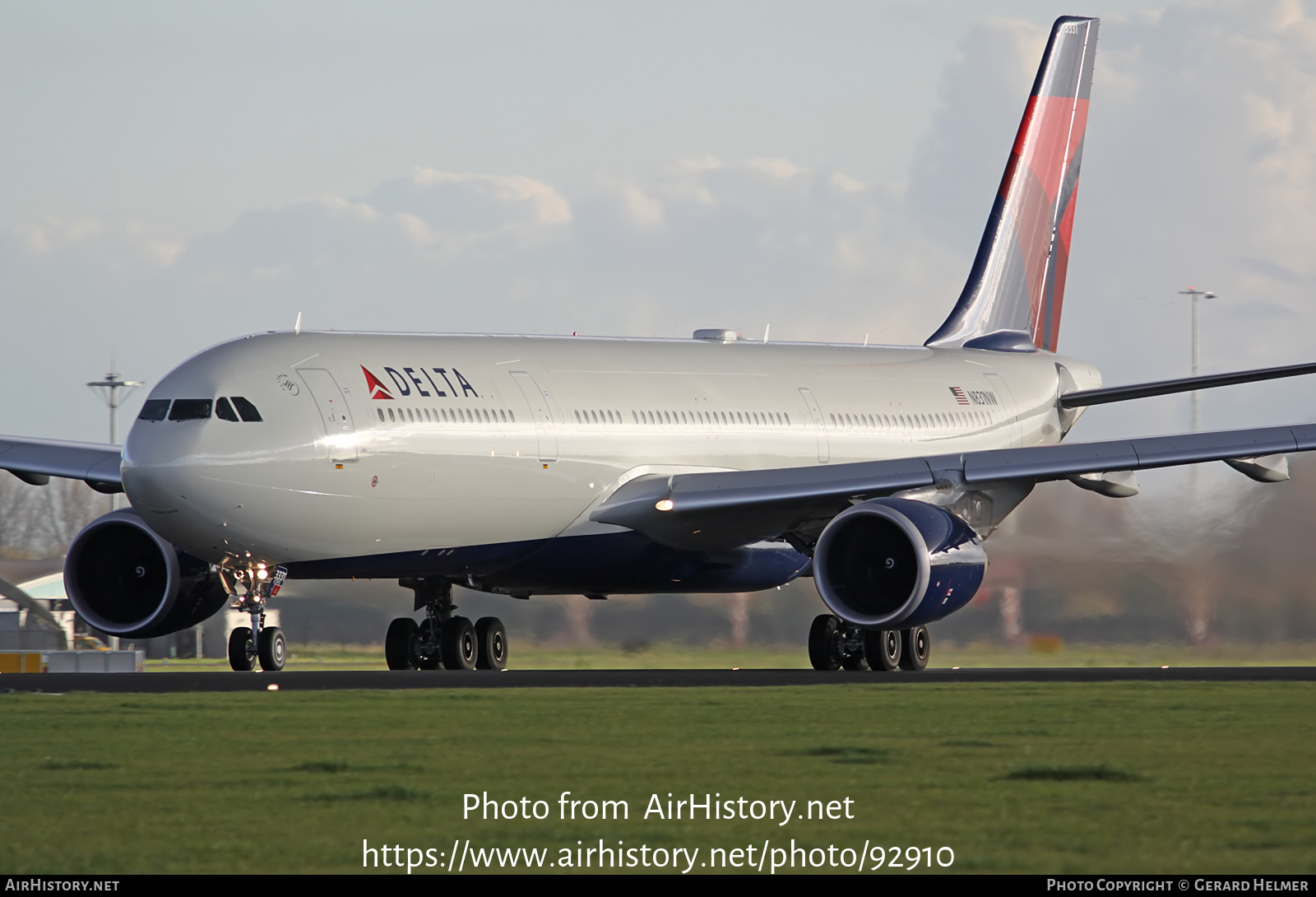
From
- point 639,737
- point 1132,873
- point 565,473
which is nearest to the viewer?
point 1132,873

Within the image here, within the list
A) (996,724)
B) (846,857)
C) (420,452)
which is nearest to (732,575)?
(420,452)

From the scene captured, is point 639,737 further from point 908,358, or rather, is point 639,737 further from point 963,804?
point 908,358

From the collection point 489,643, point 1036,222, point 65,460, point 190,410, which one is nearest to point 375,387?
point 190,410

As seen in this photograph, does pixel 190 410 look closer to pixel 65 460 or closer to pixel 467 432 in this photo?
pixel 467 432

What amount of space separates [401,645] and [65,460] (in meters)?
4.56

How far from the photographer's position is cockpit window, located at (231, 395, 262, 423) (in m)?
21.3

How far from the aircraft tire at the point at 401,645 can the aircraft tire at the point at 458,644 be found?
0.42 metres

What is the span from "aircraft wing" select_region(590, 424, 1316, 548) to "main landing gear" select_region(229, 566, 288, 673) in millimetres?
4000

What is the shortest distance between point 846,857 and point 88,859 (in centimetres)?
323

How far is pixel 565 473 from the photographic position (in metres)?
24.1

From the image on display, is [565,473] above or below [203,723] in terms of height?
above

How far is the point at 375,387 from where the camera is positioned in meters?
22.5

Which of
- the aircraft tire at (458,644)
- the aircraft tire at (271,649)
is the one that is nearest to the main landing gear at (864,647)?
the aircraft tire at (458,644)

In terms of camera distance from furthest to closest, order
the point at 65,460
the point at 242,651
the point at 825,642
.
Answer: the point at 65,460, the point at 825,642, the point at 242,651
